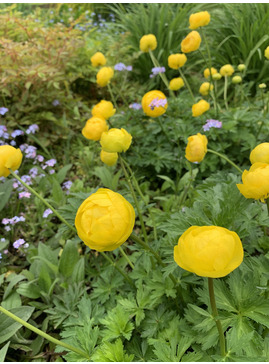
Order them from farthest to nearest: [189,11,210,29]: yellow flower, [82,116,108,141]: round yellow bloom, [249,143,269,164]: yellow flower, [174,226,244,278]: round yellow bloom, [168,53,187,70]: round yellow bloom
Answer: [168,53,187,70]: round yellow bloom, [189,11,210,29]: yellow flower, [82,116,108,141]: round yellow bloom, [249,143,269,164]: yellow flower, [174,226,244,278]: round yellow bloom

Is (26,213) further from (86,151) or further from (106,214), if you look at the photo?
(106,214)

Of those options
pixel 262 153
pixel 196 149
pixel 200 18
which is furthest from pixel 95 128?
pixel 200 18

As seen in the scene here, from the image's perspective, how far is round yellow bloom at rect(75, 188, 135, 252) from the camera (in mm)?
670

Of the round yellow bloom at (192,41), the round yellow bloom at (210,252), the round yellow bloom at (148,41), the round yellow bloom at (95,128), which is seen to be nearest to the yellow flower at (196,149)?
the round yellow bloom at (95,128)

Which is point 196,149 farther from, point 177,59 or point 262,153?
point 177,59

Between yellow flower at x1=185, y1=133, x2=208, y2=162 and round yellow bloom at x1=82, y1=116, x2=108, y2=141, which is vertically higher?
yellow flower at x1=185, y1=133, x2=208, y2=162

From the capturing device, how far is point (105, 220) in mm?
667

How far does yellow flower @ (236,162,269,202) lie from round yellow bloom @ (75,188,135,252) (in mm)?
307

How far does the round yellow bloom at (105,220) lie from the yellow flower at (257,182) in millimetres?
307

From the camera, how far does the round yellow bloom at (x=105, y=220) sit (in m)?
0.67

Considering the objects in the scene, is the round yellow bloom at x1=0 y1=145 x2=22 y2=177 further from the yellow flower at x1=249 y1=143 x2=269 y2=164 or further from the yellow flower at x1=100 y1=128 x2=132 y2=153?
the yellow flower at x1=249 y1=143 x2=269 y2=164

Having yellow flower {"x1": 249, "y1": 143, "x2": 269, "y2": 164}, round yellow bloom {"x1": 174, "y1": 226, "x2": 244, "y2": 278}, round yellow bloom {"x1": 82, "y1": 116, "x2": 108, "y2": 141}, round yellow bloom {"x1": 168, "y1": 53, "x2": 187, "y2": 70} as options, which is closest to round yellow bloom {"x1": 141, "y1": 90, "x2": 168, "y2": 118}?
round yellow bloom {"x1": 82, "y1": 116, "x2": 108, "y2": 141}

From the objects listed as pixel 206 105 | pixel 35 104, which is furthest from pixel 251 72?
pixel 35 104

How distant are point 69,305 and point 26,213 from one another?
0.77 metres
